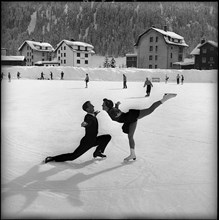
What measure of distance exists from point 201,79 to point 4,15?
3116 centimetres

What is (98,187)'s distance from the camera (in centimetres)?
303

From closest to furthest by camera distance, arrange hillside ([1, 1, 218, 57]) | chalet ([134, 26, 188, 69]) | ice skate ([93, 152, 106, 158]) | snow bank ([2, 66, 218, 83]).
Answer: hillside ([1, 1, 218, 57]) < ice skate ([93, 152, 106, 158]) < chalet ([134, 26, 188, 69]) < snow bank ([2, 66, 218, 83])

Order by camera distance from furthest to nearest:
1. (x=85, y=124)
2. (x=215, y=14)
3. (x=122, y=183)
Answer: (x=85, y=124) < (x=122, y=183) < (x=215, y=14)

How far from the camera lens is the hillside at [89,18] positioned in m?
2.96

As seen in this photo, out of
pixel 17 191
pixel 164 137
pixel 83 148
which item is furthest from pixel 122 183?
pixel 164 137

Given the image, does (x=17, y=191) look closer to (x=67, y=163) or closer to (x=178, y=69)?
(x=67, y=163)

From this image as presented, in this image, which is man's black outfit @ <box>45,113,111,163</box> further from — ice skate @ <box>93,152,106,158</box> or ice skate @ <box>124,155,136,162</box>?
ice skate @ <box>124,155,136,162</box>

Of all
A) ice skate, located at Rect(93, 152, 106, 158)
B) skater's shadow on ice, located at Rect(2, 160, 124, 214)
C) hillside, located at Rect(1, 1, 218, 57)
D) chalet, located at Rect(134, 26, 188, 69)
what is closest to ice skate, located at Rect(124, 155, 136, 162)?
skater's shadow on ice, located at Rect(2, 160, 124, 214)

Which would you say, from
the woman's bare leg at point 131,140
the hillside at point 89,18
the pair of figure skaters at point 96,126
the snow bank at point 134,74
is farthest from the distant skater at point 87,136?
the snow bank at point 134,74

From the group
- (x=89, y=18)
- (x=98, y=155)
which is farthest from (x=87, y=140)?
(x=89, y=18)

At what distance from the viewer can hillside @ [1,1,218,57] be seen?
296 cm

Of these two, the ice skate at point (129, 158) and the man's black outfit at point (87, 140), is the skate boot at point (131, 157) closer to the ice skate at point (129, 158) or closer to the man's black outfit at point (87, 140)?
the ice skate at point (129, 158)

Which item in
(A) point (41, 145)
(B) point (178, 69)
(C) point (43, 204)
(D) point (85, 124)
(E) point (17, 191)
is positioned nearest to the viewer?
(C) point (43, 204)

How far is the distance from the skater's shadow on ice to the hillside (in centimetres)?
150
